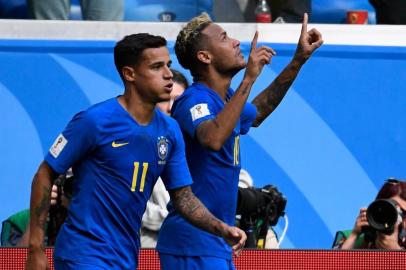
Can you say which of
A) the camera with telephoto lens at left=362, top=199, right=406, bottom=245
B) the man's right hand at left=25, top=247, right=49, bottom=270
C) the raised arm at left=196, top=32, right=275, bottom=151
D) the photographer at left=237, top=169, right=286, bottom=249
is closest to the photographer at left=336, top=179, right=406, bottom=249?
the camera with telephoto lens at left=362, top=199, right=406, bottom=245

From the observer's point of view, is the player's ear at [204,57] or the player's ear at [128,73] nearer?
the player's ear at [128,73]

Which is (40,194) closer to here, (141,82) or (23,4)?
(141,82)

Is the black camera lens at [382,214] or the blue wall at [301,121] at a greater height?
the blue wall at [301,121]

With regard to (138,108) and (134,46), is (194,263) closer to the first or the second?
(138,108)

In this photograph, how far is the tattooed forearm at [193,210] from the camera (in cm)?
521

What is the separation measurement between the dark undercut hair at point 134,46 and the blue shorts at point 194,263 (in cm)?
94

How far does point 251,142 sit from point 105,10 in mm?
1538

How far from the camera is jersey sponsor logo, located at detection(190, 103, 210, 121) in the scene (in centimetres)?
554

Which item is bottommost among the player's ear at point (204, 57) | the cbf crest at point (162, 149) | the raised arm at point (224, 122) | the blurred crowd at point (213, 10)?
the cbf crest at point (162, 149)

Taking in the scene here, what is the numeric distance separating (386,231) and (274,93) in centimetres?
Answer: 125

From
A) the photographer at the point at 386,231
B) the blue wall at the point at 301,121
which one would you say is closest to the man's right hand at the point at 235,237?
the photographer at the point at 386,231

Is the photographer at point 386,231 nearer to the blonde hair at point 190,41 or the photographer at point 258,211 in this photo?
the photographer at point 258,211

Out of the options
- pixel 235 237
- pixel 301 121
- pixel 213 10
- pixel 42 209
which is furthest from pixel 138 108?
pixel 213 10

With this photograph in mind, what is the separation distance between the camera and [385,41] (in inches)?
344
